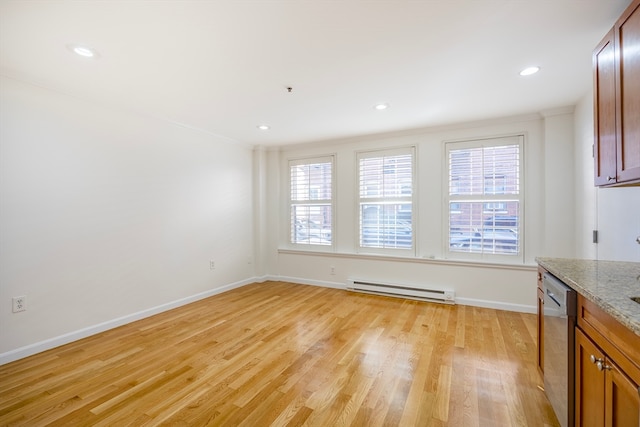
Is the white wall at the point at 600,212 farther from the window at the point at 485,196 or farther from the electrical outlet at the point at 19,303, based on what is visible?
the electrical outlet at the point at 19,303

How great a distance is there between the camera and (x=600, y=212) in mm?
2512

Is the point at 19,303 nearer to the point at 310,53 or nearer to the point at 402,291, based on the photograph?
the point at 310,53

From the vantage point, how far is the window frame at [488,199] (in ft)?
11.6

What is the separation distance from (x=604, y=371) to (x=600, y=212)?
2.02 metres

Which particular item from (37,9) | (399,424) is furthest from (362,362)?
(37,9)

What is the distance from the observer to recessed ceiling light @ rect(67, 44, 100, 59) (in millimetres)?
1993

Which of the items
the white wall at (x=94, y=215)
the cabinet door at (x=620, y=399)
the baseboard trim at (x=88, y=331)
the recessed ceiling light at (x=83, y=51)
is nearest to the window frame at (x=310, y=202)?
the white wall at (x=94, y=215)

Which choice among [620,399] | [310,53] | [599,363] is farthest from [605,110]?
[310,53]

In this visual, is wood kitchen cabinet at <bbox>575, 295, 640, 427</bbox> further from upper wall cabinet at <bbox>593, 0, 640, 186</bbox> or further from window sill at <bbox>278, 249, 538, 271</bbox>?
window sill at <bbox>278, 249, 538, 271</bbox>

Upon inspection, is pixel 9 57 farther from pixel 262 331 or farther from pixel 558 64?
pixel 558 64

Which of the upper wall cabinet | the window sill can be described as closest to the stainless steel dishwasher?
the upper wall cabinet

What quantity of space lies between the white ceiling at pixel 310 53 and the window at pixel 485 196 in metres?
0.53

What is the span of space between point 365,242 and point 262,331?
2.16 metres

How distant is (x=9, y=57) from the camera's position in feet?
7.02
